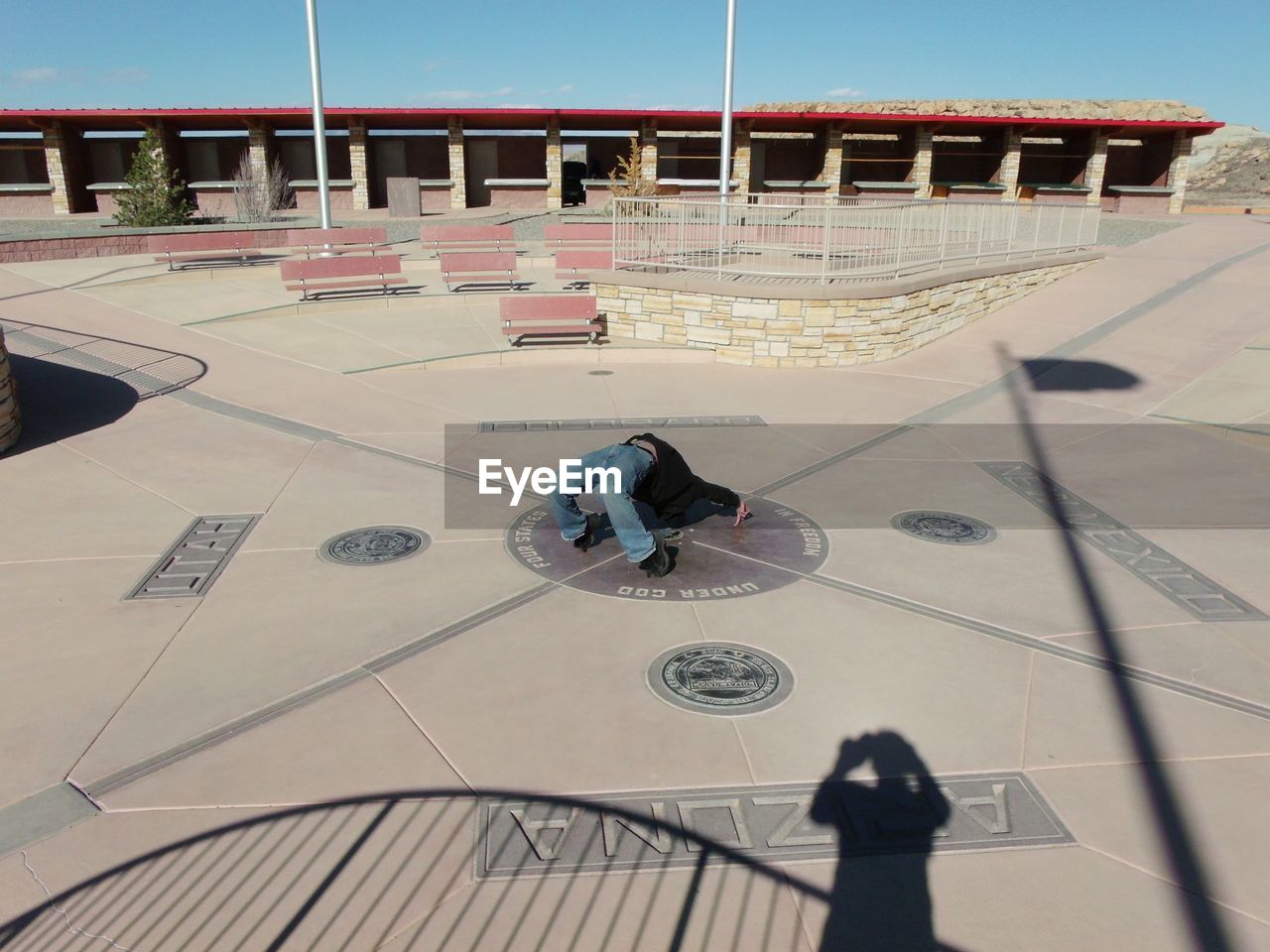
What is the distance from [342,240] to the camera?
66.8 ft

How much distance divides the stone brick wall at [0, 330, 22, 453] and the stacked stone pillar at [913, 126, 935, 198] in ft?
105

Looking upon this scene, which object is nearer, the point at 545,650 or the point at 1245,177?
the point at 545,650

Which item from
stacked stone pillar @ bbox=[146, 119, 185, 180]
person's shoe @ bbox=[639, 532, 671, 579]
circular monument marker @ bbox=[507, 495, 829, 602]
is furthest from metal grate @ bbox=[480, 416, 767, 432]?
stacked stone pillar @ bbox=[146, 119, 185, 180]

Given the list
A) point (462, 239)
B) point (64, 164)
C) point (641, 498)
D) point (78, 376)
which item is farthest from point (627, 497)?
point (64, 164)

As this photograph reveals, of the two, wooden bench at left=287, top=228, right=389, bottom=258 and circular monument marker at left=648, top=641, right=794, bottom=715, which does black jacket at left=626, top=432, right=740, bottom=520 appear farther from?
wooden bench at left=287, top=228, right=389, bottom=258

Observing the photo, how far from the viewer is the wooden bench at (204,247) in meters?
18.2

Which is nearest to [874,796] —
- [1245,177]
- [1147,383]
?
[1147,383]

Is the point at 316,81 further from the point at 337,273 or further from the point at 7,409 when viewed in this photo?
the point at 7,409

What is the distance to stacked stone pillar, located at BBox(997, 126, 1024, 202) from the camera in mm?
34281

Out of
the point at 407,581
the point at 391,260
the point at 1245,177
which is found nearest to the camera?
the point at 407,581

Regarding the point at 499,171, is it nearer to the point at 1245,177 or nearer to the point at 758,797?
the point at 758,797

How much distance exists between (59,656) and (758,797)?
3908mm

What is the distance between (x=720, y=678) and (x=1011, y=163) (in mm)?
35265

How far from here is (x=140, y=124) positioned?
3356cm
